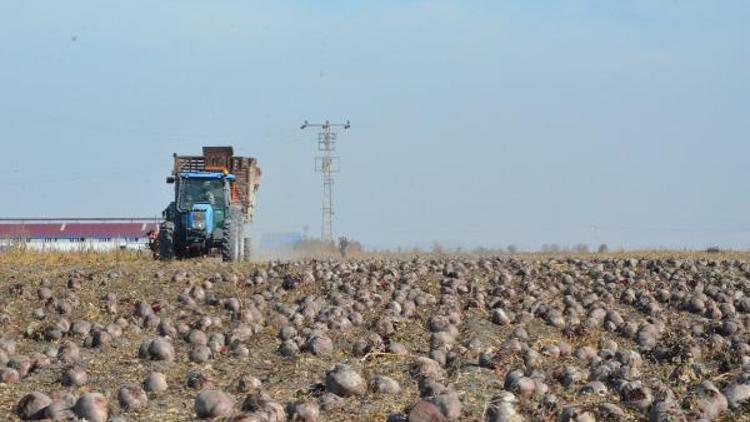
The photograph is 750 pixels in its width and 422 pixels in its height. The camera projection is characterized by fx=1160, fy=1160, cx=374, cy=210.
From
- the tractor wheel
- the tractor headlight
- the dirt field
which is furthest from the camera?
the tractor wheel

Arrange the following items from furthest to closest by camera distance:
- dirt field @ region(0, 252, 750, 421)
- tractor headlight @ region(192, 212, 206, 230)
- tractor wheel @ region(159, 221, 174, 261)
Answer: tractor wheel @ region(159, 221, 174, 261), tractor headlight @ region(192, 212, 206, 230), dirt field @ region(0, 252, 750, 421)

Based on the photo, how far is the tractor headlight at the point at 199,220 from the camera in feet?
85.6

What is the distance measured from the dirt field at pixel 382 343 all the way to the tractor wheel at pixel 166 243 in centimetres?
893

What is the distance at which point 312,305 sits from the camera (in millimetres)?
12102

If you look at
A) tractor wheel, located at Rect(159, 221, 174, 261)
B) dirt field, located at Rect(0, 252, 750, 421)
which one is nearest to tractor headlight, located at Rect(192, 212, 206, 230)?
tractor wheel, located at Rect(159, 221, 174, 261)

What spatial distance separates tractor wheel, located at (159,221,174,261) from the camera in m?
26.2

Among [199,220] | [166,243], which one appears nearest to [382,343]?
[199,220]

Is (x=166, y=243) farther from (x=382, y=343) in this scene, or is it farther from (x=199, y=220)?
(x=382, y=343)

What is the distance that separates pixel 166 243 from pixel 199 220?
936mm

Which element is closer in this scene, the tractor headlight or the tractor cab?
the tractor headlight

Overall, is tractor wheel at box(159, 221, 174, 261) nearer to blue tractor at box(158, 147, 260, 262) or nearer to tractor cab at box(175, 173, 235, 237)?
blue tractor at box(158, 147, 260, 262)

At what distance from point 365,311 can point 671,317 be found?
11.7 feet

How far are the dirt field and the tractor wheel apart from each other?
893 centimetres

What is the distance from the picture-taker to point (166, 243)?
2628 centimetres
